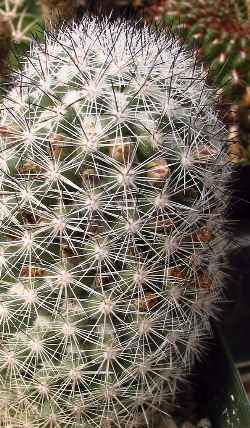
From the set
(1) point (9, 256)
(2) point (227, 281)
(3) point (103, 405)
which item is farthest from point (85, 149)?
(2) point (227, 281)

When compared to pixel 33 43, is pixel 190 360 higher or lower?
lower

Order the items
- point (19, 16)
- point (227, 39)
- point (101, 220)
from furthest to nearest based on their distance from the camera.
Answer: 1. point (19, 16)
2. point (227, 39)
3. point (101, 220)

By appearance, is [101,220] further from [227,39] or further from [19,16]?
[19,16]

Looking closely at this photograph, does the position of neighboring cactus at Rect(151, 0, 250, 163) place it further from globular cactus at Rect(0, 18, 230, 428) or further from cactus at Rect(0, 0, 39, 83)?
globular cactus at Rect(0, 18, 230, 428)

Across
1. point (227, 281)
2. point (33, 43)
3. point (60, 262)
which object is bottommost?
point (227, 281)

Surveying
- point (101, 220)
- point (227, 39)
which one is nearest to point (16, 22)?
point (227, 39)

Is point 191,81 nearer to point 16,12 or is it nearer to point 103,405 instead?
point 103,405
